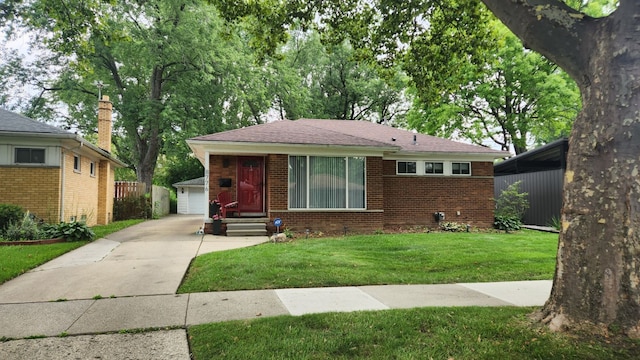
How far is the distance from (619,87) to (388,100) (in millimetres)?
30873

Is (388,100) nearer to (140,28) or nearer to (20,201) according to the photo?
(140,28)

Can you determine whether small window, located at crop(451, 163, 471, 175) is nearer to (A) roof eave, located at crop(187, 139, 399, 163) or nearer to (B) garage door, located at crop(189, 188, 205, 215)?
(A) roof eave, located at crop(187, 139, 399, 163)

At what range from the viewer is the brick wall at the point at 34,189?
1127cm

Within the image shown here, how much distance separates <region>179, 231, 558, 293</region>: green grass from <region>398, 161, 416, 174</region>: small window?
4.57 metres

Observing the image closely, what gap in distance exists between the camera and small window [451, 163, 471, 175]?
572 inches

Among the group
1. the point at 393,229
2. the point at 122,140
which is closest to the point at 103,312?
the point at 393,229

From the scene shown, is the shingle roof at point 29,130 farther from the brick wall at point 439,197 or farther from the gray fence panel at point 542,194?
the gray fence panel at point 542,194

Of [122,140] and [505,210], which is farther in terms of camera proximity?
[122,140]

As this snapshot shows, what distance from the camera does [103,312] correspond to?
176 inches

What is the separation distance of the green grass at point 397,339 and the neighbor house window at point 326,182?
26.6 feet

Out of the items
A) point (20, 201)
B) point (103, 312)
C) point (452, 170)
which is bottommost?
point (103, 312)

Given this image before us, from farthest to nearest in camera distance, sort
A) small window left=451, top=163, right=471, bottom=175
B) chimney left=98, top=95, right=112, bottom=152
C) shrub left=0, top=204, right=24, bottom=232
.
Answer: chimney left=98, top=95, right=112, bottom=152 → small window left=451, top=163, right=471, bottom=175 → shrub left=0, top=204, right=24, bottom=232

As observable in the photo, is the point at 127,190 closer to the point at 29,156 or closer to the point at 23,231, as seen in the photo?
the point at 29,156

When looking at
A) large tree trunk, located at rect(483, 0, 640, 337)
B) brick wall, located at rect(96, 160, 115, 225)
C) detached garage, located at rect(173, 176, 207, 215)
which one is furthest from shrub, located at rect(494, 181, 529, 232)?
detached garage, located at rect(173, 176, 207, 215)
